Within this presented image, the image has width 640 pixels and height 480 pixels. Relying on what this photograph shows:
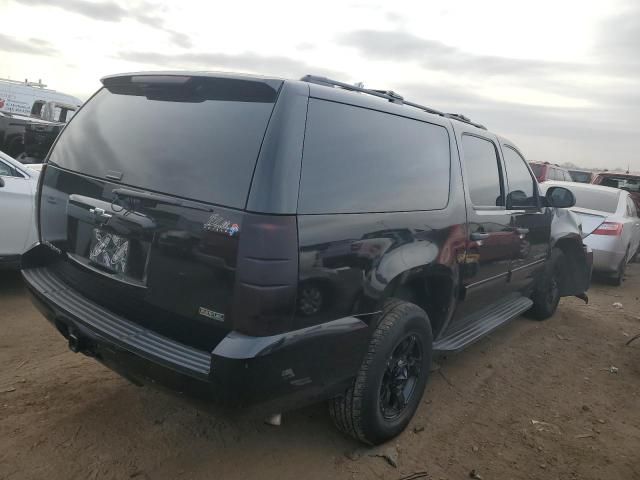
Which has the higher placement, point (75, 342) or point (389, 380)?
point (75, 342)

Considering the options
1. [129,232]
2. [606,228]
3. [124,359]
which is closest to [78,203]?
[129,232]

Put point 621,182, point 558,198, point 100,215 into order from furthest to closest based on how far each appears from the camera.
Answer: point 621,182, point 558,198, point 100,215

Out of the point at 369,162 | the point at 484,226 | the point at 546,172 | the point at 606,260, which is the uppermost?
the point at 546,172

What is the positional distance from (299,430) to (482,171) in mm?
2230

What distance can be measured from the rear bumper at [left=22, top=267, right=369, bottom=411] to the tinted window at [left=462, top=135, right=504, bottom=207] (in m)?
1.62

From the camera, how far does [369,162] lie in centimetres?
271

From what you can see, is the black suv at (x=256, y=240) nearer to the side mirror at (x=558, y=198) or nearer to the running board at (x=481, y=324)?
the running board at (x=481, y=324)

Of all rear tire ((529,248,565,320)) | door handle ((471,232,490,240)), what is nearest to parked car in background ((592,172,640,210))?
rear tire ((529,248,565,320))

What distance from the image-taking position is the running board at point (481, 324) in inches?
138

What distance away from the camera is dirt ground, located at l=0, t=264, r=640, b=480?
2.70m

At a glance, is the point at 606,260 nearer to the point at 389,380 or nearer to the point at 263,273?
the point at 389,380

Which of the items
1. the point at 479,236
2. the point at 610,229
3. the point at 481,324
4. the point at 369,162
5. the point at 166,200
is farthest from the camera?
the point at 610,229

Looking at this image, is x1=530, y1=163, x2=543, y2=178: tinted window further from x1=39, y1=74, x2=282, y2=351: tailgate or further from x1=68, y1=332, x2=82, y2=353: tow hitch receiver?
x1=68, y1=332, x2=82, y2=353: tow hitch receiver

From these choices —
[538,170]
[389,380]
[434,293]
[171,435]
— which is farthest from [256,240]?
[538,170]
